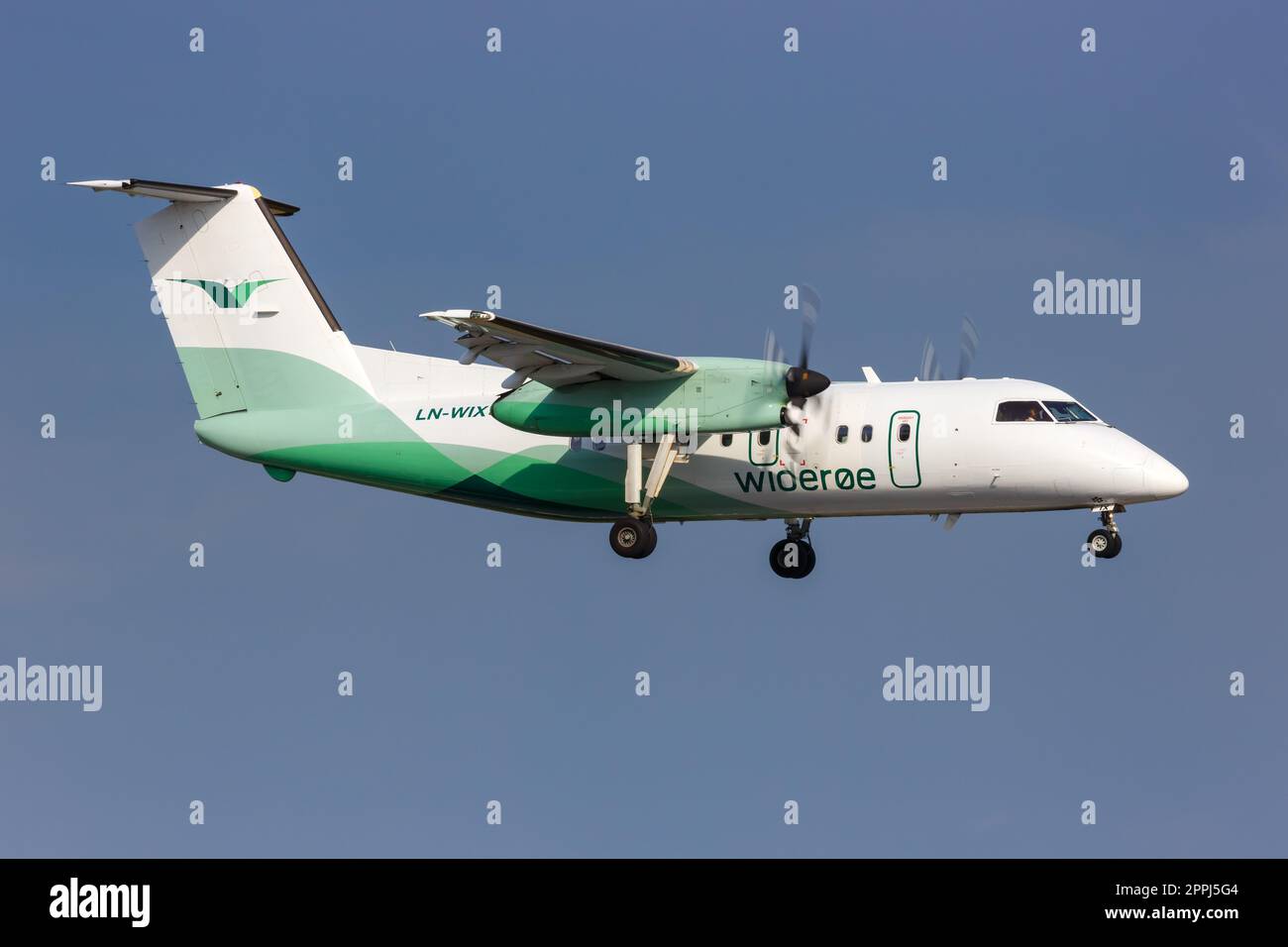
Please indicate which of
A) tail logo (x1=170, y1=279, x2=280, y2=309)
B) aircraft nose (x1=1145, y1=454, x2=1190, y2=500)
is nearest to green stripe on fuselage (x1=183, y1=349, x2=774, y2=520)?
tail logo (x1=170, y1=279, x2=280, y2=309)

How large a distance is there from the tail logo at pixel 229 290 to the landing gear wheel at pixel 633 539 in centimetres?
618

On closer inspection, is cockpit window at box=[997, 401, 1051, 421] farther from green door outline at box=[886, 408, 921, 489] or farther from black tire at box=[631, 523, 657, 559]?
black tire at box=[631, 523, 657, 559]

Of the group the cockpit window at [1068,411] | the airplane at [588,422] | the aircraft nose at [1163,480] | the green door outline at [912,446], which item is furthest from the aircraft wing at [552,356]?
the aircraft nose at [1163,480]

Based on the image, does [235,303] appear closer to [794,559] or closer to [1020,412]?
[794,559]

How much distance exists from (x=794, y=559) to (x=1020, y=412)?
3815 millimetres

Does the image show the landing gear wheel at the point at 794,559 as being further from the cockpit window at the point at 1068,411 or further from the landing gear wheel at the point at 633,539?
the cockpit window at the point at 1068,411

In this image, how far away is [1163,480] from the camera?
21.7 metres

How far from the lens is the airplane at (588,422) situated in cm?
2212

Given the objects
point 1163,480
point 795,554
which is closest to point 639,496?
point 795,554

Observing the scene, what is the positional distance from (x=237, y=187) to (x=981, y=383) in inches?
415

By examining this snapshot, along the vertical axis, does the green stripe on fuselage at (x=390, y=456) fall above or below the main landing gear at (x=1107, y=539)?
above

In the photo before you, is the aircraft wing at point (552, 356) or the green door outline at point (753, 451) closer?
the aircraft wing at point (552, 356)

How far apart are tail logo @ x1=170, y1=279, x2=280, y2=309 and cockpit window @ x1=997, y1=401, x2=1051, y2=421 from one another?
32.8 ft

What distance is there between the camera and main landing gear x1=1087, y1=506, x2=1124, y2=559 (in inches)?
864
